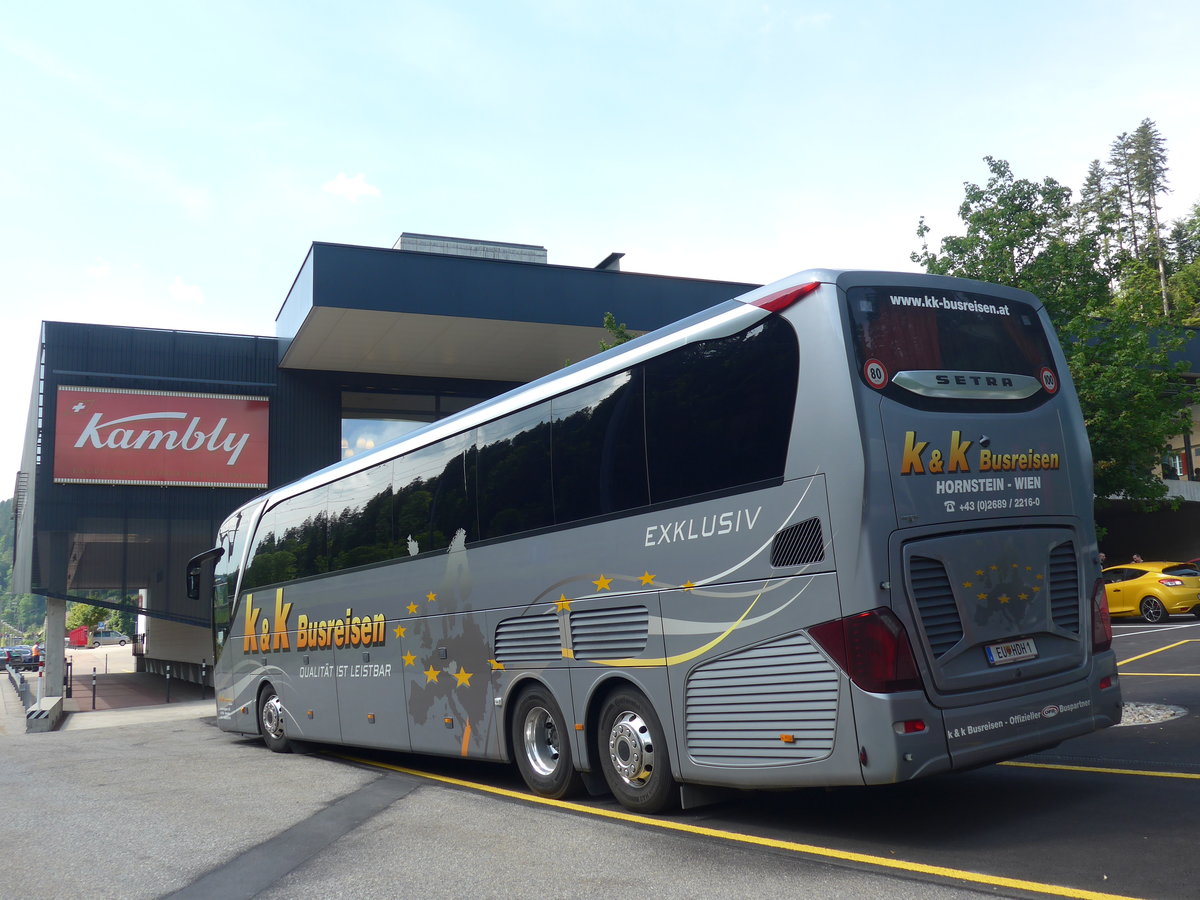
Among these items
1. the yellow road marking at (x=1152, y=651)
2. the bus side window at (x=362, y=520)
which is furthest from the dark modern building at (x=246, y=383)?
the yellow road marking at (x=1152, y=651)

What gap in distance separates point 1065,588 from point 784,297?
2.74 m

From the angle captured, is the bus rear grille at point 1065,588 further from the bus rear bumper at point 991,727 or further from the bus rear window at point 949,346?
the bus rear window at point 949,346

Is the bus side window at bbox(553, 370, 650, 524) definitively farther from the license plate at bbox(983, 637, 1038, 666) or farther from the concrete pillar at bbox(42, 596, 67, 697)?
the concrete pillar at bbox(42, 596, 67, 697)

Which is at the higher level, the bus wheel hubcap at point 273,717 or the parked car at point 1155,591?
the parked car at point 1155,591

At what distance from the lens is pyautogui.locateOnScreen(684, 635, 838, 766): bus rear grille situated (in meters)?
6.23

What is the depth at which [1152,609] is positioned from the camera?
975 inches

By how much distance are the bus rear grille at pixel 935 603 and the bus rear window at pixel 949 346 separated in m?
1.04

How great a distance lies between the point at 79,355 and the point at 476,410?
1909 cm

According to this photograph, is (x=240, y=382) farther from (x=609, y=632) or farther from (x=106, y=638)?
(x=106, y=638)

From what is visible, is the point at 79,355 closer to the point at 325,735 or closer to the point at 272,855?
the point at 325,735

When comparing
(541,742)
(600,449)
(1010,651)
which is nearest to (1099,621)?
(1010,651)

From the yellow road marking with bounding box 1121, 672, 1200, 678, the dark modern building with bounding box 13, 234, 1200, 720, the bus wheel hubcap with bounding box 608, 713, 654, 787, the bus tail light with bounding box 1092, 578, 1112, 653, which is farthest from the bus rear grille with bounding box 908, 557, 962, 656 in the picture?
the dark modern building with bounding box 13, 234, 1200, 720

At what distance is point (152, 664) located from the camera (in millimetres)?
52594

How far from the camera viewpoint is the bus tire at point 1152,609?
2462 centimetres
